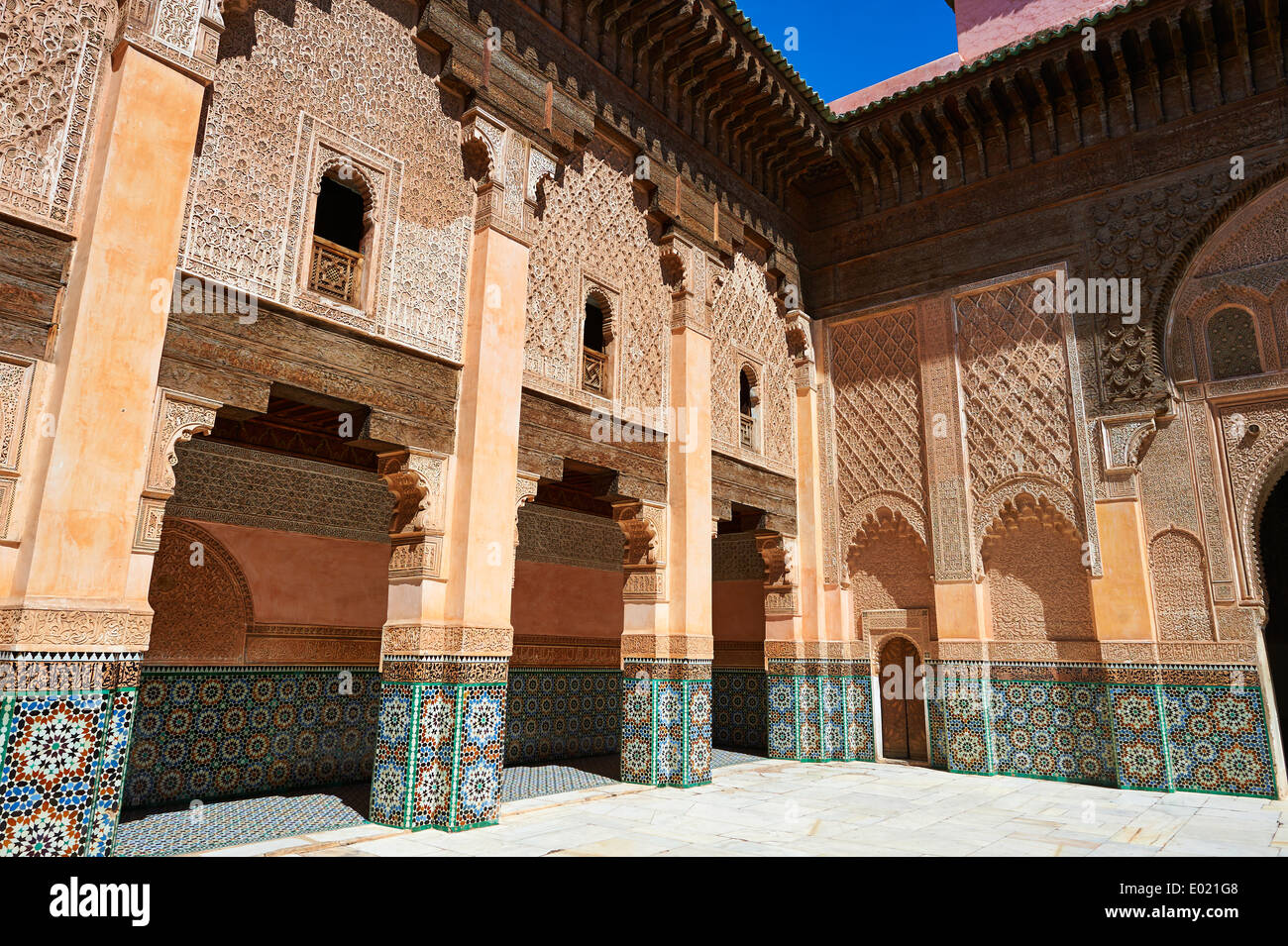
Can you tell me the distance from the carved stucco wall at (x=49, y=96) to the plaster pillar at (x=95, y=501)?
70mm

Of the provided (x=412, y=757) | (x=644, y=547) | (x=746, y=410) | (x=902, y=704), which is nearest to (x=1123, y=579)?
(x=902, y=704)

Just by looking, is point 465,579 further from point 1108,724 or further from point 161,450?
point 1108,724

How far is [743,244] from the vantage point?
27.2 feet

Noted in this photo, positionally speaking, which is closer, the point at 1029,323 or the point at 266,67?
the point at 266,67

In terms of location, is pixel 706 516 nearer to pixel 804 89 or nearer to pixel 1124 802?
pixel 1124 802

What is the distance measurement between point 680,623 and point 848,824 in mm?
2088

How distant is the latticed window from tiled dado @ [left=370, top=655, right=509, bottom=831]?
6.26 metres

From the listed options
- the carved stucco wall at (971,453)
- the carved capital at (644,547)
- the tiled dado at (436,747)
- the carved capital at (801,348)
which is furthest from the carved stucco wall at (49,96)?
the carved stucco wall at (971,453)

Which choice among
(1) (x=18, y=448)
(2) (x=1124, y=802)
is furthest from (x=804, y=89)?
(1) (x=18, y=448)

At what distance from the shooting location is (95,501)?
11.7ft

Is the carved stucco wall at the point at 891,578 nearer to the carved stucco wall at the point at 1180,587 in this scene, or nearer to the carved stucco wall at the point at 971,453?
the carved stucco wall at the point at 971,453

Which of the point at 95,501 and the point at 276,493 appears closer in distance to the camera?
the point at 95,501

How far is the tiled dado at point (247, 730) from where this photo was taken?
565 cm
